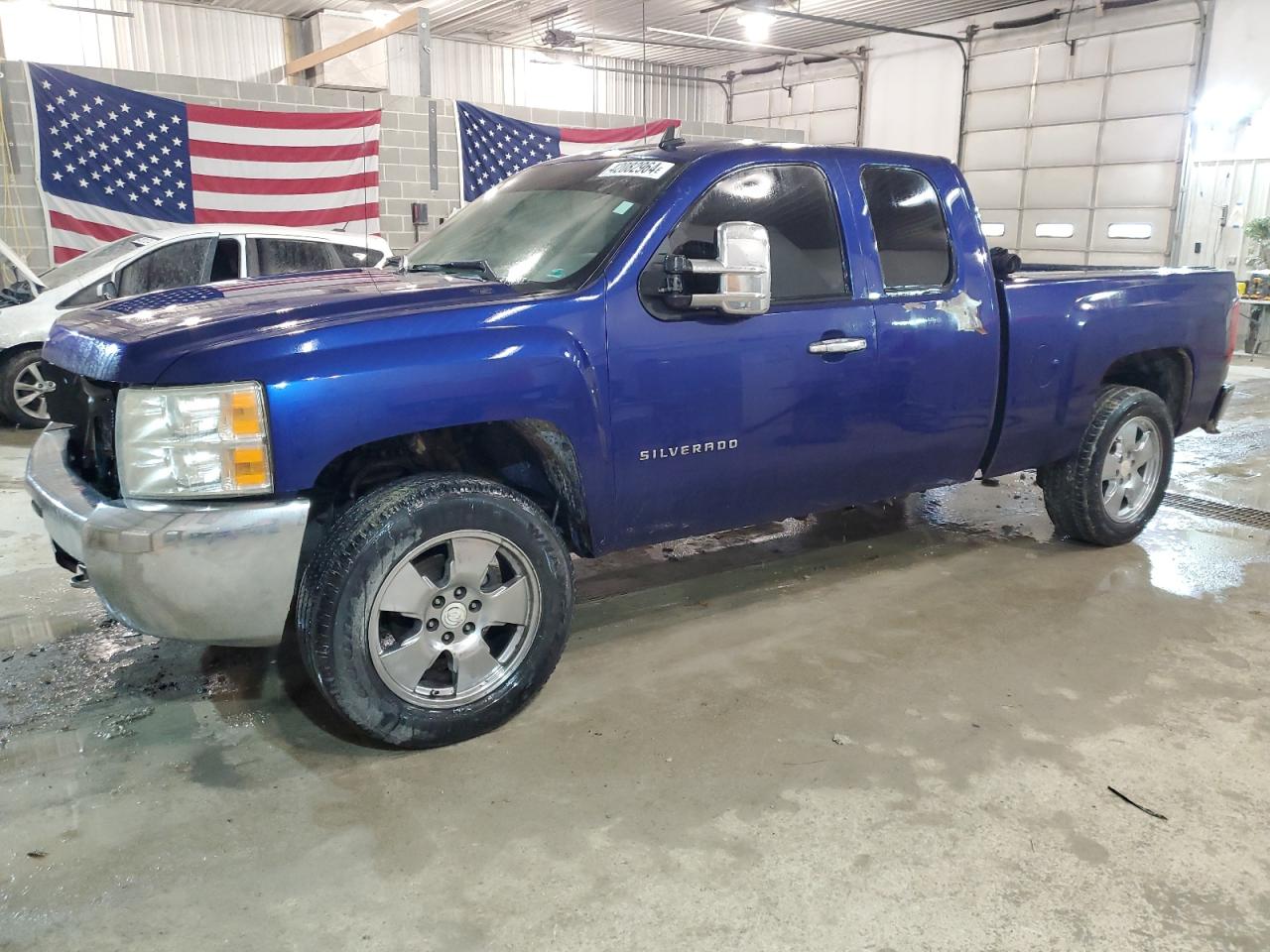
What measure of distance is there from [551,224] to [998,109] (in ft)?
56.4

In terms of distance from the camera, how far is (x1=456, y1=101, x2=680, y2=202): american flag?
40.5 ft

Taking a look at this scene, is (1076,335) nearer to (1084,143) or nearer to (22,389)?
(22,389)

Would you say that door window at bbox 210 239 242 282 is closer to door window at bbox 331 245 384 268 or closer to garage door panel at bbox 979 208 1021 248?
door window at bbox 331 245 384 268

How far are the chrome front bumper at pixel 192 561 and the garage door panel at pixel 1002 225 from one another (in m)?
17.8

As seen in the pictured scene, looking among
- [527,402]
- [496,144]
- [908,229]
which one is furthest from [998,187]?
[527,402]

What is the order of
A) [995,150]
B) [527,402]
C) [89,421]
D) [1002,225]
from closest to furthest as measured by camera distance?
1. [527,402]
2. [89,421]
3. [995,150]
4. [1002,225]

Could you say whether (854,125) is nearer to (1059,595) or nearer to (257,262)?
(257,262)

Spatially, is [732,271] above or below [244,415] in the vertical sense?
above

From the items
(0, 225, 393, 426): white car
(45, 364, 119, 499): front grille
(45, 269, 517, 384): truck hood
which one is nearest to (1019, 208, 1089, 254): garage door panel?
(0, 225, 393, 426): white car

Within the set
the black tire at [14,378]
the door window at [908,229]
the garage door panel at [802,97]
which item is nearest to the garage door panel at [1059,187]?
the garage door panel at [802,97]

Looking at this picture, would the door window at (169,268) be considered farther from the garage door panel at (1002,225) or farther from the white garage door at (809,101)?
the white garage door at (809,101)

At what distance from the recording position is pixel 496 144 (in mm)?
12531

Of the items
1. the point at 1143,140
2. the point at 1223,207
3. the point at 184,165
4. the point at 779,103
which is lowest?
the point at 1223,207

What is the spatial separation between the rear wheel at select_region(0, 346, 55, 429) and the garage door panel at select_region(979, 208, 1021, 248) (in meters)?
15.7
